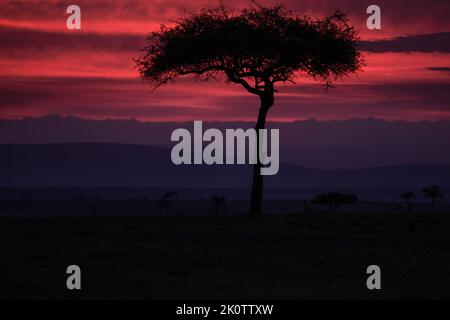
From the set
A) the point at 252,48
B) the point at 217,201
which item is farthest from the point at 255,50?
the point at 217,201

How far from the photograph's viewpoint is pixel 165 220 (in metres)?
42.6

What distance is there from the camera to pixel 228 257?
1104 inches

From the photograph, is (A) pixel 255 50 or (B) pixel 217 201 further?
(B) pixel 217 201

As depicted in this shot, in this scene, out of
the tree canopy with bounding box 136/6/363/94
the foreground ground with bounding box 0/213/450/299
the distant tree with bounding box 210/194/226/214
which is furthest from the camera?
the distant tree with bounding box 210/194/226/214

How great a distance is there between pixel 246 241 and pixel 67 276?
10498mm

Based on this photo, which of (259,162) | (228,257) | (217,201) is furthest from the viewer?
(217,201)

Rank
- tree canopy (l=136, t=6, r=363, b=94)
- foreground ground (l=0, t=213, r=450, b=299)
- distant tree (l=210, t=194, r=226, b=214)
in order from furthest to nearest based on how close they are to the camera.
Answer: distant tree (l=210, t=194, r=226, b=214) < tree canopy (l=136, t=6, r=363, b=94) < foreground ground (l=0, t=213, r=450, b=299)

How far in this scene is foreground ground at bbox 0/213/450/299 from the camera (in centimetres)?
2183

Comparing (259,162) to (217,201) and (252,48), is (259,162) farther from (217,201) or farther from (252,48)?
(217,201)

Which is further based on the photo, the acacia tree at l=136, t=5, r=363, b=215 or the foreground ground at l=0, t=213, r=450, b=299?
the acacia tree at l=136, t=5, r=363, b=215

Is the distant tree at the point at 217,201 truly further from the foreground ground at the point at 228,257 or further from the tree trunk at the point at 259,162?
the foreground ground at the point at 228,257

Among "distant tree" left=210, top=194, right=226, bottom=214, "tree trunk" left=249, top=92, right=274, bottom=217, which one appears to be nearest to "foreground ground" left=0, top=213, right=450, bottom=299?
"tree trunk" left=249, top=92, right=274, bottom=217

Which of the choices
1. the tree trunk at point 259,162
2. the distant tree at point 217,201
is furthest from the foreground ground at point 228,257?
the distant tree at point 217,201

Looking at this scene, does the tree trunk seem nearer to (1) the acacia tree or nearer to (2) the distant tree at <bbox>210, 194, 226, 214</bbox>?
(1) the acacia tree
